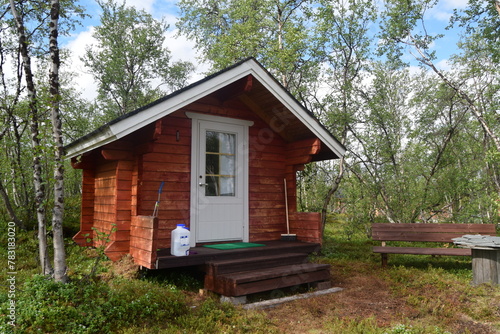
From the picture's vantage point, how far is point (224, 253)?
17.1 feet

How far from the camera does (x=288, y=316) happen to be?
4180 mm

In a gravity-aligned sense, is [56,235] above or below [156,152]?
below

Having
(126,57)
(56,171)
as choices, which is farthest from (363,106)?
(126,57)

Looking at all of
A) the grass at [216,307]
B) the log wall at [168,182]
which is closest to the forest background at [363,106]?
the log wall at [168,182]

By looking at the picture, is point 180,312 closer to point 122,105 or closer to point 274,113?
point 274,113

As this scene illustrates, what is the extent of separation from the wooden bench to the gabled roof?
209 centimetres

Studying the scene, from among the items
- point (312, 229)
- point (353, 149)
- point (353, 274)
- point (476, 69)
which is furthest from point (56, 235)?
point (476, 69)

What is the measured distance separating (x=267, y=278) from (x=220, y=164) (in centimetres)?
234

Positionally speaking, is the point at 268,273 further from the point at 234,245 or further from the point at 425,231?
the point at 425,231

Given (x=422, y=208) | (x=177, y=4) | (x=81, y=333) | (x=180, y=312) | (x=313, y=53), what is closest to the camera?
(x=81, y=333)

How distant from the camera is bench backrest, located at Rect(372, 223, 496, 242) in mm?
6836

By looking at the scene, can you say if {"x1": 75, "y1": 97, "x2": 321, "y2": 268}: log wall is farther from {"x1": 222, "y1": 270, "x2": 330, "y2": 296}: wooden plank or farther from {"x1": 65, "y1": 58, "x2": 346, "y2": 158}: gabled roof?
{"x1": 222, "y1": 270, "x2": 330, "y2": 296}: wooden plank

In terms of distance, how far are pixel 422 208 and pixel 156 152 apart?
8434 millimetres

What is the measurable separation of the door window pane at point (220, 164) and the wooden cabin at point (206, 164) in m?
0.02
